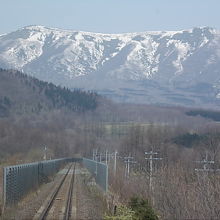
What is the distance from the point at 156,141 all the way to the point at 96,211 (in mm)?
56415

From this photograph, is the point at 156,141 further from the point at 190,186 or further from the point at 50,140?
the point at 190,186

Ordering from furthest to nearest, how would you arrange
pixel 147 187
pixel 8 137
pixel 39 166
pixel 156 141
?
pixel 8 137 → pixel 156 141 → pixel 39 166 → pixel 147 187

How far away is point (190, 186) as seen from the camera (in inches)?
992

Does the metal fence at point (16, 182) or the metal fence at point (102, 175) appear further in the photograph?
the metal fence at point (102, 175)

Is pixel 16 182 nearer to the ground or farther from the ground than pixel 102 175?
farther from the ground

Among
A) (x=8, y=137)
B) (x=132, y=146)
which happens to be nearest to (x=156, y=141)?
(x=132, y=146)

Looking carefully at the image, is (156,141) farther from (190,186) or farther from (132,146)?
(190,186)

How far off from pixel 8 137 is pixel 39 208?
78141 millimetres

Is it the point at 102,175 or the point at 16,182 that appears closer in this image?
the point at 16,182

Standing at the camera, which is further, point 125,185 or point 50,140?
point 50,140

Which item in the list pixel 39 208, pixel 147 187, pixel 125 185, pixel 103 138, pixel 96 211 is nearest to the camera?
pixel 96 211

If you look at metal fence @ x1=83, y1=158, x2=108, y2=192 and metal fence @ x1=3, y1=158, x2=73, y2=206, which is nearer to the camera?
metal fence @ x1=3, y1=158, x2=73, y2=206

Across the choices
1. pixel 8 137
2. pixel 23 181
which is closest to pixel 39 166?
pixel 23 181

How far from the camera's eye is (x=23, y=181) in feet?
105
